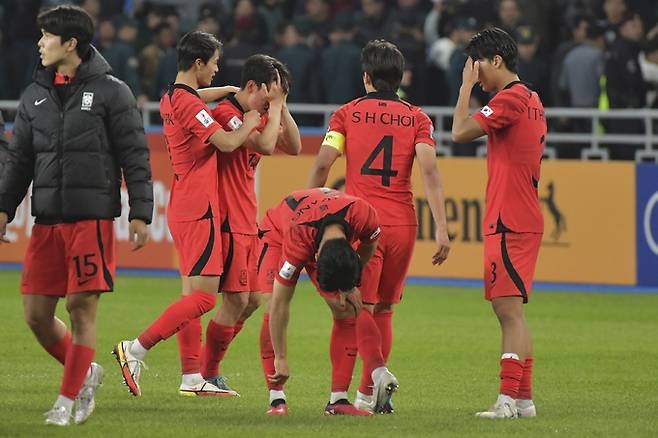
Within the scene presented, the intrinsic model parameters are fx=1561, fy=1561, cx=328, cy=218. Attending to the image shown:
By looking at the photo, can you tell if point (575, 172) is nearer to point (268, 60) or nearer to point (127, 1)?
point (268, 60)

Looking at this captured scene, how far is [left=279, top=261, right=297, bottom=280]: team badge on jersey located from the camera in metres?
8.82

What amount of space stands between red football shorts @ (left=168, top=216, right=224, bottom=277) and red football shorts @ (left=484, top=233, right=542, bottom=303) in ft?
6.07

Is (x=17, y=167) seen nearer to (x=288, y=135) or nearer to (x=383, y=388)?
(x=288, y=135)

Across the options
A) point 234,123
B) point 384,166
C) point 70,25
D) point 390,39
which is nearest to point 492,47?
point 384,166

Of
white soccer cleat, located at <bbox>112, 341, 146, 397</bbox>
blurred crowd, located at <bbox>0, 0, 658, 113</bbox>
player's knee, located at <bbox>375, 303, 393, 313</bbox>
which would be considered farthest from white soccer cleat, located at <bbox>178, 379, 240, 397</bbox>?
blurred crowd, located at <bbox>0, 0, 658, 113</bbox>

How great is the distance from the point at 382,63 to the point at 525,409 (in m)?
2.30

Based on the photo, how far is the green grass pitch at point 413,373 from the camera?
29.5 ft

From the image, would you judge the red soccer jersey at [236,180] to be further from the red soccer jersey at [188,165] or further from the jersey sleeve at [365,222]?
the jersey sleeve at [365,222]

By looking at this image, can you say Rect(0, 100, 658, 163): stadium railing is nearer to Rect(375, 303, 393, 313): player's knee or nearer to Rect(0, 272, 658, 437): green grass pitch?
Rect(0, 272, 658, 437): green grass pitch

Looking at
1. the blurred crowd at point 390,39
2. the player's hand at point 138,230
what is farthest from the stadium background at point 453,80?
the player's hand at point 138,230

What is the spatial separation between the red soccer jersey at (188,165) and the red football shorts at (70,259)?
4.92 ft

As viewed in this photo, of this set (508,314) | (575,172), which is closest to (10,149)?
(508,314)

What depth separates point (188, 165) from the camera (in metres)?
10.3

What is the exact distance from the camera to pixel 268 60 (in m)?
9.92
